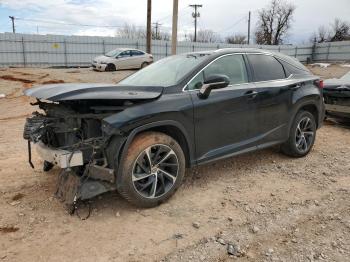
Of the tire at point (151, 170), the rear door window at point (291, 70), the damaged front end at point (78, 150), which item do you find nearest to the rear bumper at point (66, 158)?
the damaged front end at point (78, 150)

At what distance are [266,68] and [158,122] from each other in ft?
7.16

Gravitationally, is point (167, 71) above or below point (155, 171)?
above

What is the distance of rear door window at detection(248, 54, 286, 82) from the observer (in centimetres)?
524

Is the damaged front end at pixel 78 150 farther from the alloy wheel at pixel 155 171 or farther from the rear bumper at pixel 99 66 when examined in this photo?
the rear bumper at pixel 99 66

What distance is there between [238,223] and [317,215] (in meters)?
0.89

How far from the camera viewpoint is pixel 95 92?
12.3 ft

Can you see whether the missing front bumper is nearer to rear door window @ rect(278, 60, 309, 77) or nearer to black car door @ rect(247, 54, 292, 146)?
black car door @ rect(247, 54, 292, 146)

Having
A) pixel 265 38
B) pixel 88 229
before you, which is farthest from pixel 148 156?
pixel 265 38

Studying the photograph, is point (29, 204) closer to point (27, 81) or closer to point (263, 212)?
point (263, 212)

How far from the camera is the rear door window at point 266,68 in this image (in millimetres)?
5238

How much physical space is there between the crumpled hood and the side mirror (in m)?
0.51

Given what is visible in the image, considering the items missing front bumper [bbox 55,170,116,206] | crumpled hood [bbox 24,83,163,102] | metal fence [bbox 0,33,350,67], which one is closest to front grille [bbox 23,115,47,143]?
crumpled hood [bbox 24,83,163,102]

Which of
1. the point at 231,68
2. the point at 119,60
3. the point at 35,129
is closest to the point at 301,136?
the point at 231,68

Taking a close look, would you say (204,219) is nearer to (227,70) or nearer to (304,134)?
(227,70)
